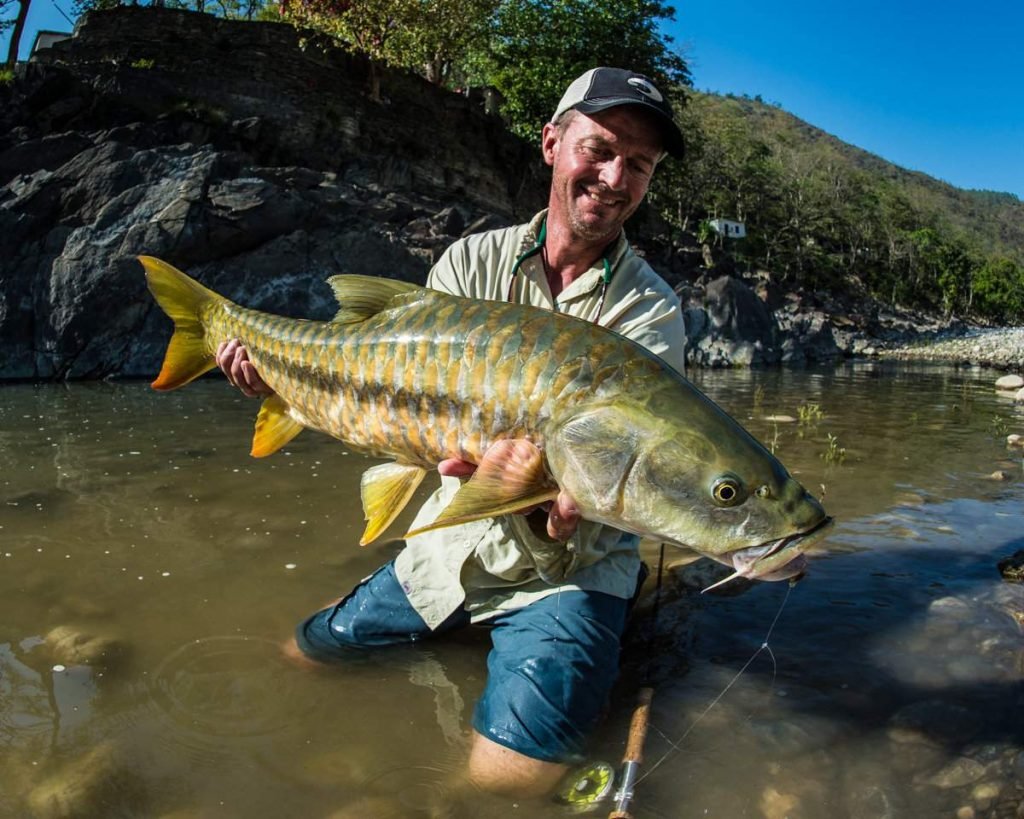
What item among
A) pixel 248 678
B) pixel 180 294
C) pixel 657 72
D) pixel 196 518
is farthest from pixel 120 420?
pixel 657 72

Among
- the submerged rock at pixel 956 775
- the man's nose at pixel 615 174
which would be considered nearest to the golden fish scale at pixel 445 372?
the man's nose at pixel 615 174

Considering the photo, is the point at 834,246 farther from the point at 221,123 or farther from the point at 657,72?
the point at 221,123

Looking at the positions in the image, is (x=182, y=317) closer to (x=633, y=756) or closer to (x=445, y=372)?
(x=445, y=372)

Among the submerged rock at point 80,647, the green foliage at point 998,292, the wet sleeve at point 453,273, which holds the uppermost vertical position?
the green foliage at point 998,292

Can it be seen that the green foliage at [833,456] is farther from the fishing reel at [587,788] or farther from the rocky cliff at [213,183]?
the rocky cliff at [213,183]

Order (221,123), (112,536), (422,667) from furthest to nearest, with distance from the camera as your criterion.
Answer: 1. (221,123)
2. (112,536)
3. (422,667)

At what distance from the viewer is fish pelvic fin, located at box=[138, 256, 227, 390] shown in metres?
3.47

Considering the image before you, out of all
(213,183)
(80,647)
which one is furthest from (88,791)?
(213,183)

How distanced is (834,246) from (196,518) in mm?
79632

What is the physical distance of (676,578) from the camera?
4191mm

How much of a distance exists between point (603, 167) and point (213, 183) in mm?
16238

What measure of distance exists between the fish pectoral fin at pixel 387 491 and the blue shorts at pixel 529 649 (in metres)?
0.49

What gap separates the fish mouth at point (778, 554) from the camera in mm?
2072

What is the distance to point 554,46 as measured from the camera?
2945 cm
